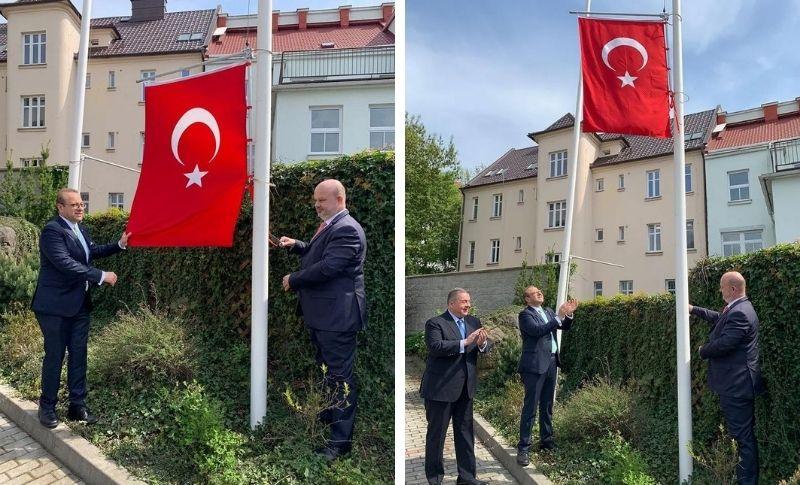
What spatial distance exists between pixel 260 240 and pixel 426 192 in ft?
103

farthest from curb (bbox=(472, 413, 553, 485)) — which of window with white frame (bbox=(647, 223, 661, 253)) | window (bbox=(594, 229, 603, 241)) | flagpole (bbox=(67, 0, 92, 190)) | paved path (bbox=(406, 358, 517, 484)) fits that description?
window (bbox=(594, 229, 603, 241))

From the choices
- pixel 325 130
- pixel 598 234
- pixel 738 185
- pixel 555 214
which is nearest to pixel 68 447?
pixel 325 130

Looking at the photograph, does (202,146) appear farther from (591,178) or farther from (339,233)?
(591,178)

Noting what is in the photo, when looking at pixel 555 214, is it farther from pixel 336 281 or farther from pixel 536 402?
pixel 336 281

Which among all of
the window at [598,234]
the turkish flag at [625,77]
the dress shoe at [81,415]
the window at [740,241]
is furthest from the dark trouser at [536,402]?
the window at [598,234]

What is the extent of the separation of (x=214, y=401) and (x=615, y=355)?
7145 mm

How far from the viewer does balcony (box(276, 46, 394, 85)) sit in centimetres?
2923

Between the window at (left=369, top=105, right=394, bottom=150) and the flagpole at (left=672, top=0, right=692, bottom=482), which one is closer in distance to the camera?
the flagpole at (left=672, top=0, right=692, bottom=482)

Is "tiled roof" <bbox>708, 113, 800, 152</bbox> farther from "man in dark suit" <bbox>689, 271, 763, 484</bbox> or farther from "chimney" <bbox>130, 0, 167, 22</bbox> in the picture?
"man in dark suit" <bbox>689, 271, 763, 484</bbox>

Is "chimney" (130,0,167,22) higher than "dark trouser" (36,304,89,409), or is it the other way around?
"chimney" (130,0,167,22)

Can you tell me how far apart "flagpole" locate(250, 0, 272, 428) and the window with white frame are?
103 ft

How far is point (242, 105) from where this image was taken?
5969 millimetres

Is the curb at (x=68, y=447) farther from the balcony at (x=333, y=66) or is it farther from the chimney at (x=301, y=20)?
the chimney at (x=301, y=20)

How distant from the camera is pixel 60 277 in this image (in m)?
6.03
